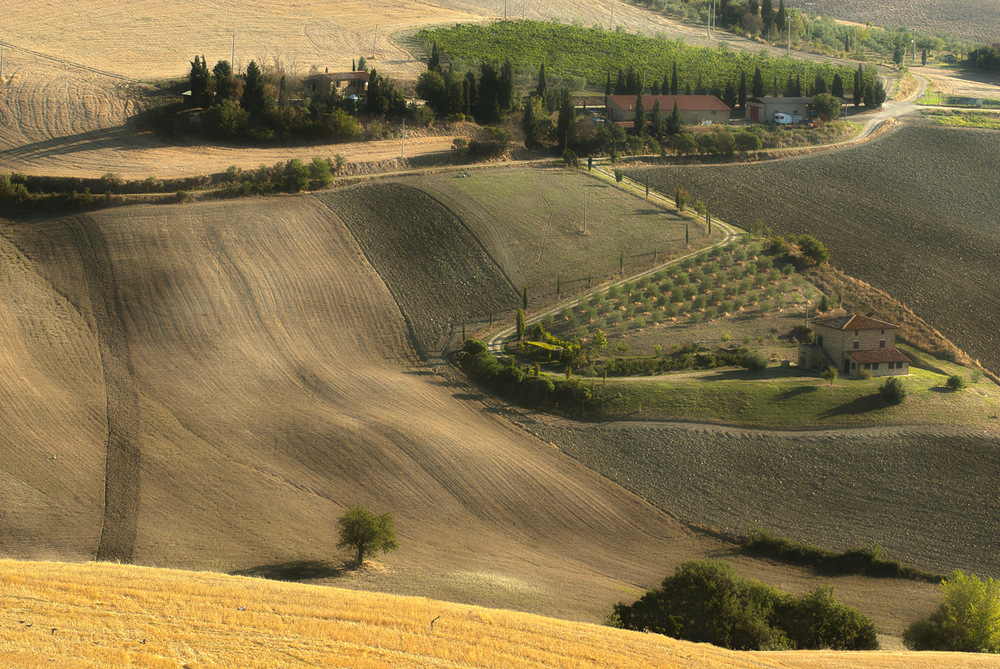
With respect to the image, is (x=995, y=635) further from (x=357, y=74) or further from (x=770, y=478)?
(x=357, y=74)

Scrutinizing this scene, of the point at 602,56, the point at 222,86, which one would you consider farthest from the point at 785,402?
the point at 602,56

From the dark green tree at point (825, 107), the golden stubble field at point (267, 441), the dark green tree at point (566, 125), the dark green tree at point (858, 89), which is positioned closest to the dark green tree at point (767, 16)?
the dark green tree at point (858, 89)

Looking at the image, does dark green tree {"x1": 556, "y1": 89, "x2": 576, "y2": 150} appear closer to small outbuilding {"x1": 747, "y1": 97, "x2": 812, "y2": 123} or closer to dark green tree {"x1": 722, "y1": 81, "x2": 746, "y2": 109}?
small outbuilding {"x1": 747, "y1": 97, "x2": 812, "y2": 123}

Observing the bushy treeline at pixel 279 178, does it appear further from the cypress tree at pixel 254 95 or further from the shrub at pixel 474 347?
the shrub at pixel 474 347

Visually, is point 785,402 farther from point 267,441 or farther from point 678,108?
point 678,108

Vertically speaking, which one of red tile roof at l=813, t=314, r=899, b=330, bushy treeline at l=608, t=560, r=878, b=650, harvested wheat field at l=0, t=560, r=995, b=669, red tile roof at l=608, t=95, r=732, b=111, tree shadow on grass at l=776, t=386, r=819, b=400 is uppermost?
red tile roof at l=608, t=95, r=732, b=111

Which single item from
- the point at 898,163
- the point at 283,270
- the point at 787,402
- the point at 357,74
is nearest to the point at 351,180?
the point at 283,270

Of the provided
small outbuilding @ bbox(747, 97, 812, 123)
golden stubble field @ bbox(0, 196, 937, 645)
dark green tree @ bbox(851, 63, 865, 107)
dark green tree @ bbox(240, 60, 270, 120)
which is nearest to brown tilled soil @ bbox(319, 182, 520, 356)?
golden stubble field @ bbox(0, 196, 937, 645)
